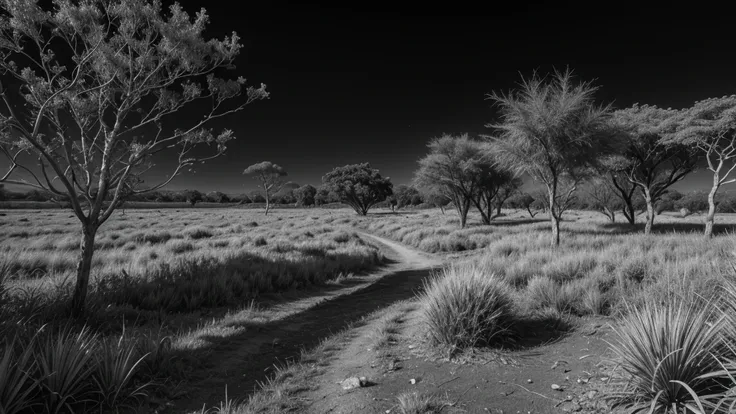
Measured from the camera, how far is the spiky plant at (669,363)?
299cm

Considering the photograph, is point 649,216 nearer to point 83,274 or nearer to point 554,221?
point 554,221

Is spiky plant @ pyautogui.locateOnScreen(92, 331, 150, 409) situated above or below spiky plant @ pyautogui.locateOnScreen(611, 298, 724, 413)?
below

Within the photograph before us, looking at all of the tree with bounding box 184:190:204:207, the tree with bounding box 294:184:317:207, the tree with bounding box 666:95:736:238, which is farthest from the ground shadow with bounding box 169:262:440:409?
the tree with bounding box 184:190:204:207

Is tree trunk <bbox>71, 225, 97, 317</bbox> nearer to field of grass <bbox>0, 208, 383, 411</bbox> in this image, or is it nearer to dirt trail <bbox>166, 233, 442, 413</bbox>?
field of grass <bbox>0, 208, 383, 411</bbox>

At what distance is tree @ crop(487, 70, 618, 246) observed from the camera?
15.6m

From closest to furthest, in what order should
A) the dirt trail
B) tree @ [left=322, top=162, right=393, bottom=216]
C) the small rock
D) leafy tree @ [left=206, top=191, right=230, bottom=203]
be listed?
the small rock < the dirt trail < tree @ [left=322, top=162, right=393, bottom=216] < leafy tree @ [left=206, top=191, right=230, bottom=203]

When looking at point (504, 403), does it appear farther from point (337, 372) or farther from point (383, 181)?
point (383, 181)

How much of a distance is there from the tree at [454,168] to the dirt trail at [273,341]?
768 inches

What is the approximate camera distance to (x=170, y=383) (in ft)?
14.6

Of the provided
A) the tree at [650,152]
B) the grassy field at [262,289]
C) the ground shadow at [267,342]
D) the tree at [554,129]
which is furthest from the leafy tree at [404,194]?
the ground shadow at [267,342]

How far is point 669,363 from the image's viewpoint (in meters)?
3.11

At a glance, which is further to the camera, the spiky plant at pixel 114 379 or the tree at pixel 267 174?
the tree at pixel 267 174

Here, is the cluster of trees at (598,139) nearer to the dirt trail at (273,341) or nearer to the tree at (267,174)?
the dirt trail at (273,341)

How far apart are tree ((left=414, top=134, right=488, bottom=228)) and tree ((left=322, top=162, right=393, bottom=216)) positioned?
26073mm
